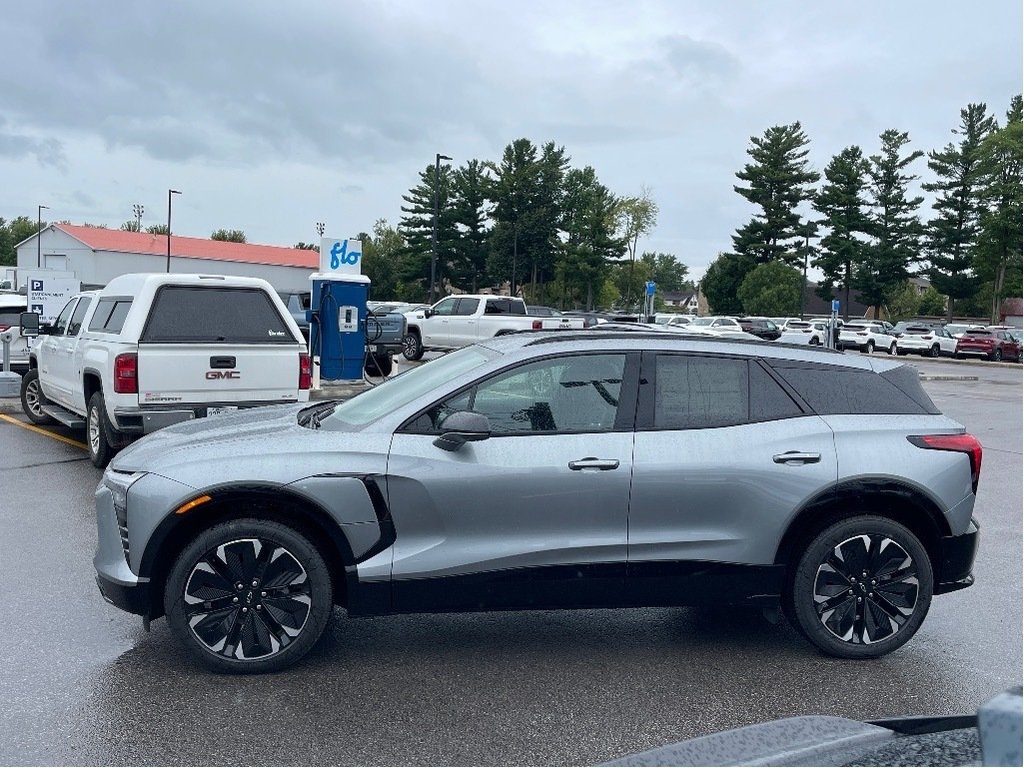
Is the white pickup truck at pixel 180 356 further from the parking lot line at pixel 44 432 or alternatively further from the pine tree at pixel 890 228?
the pine tree at pixel 890 228

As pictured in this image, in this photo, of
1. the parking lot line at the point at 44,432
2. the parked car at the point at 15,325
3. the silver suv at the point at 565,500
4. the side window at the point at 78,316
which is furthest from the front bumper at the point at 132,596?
the parked car at the point at 15,325

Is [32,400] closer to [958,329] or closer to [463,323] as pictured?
[463,323]

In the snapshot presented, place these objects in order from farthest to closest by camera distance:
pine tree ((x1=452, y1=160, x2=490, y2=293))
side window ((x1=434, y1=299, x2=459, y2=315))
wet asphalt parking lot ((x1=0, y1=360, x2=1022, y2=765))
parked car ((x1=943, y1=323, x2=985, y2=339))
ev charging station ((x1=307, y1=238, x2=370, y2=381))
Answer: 1. pine tree ((x1=452, y1=160, x2=490, y2=293))
2. parked car ((x1=943, y1=323, x2=985, y2=339))
3. side window ((x1=434, y1=299, x2=459, y2=315))
4. ev charging station ((x1=307, y1=238, x2=370, y2=381))
5. wet asphalt parking lot ((x1=0, y1=360, x2=1022, y2=765))

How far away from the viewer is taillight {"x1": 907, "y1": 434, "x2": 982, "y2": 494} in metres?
4.90

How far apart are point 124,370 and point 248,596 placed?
4.96m

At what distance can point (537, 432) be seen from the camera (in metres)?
4.64

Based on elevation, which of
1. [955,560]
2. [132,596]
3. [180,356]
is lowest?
[132,596]

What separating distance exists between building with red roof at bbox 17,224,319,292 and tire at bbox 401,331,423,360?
59.6m

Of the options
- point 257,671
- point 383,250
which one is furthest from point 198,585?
point 383,250

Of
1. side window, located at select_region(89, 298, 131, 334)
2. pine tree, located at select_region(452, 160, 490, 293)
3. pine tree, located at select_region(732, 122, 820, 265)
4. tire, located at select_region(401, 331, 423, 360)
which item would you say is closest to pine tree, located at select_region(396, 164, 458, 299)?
pine tree, located at select_region(452, 160, 490, 293)

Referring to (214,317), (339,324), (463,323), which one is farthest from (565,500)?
(463,323)

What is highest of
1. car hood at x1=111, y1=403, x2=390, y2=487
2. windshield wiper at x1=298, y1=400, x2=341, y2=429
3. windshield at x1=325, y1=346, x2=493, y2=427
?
windshield at x1=325, y1=346, x2=493, y2=427

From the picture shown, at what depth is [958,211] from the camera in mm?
73938

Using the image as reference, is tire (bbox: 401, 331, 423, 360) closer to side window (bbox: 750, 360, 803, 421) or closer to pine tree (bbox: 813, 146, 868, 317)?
side window (bbox: 750, 360, 803, 421)
